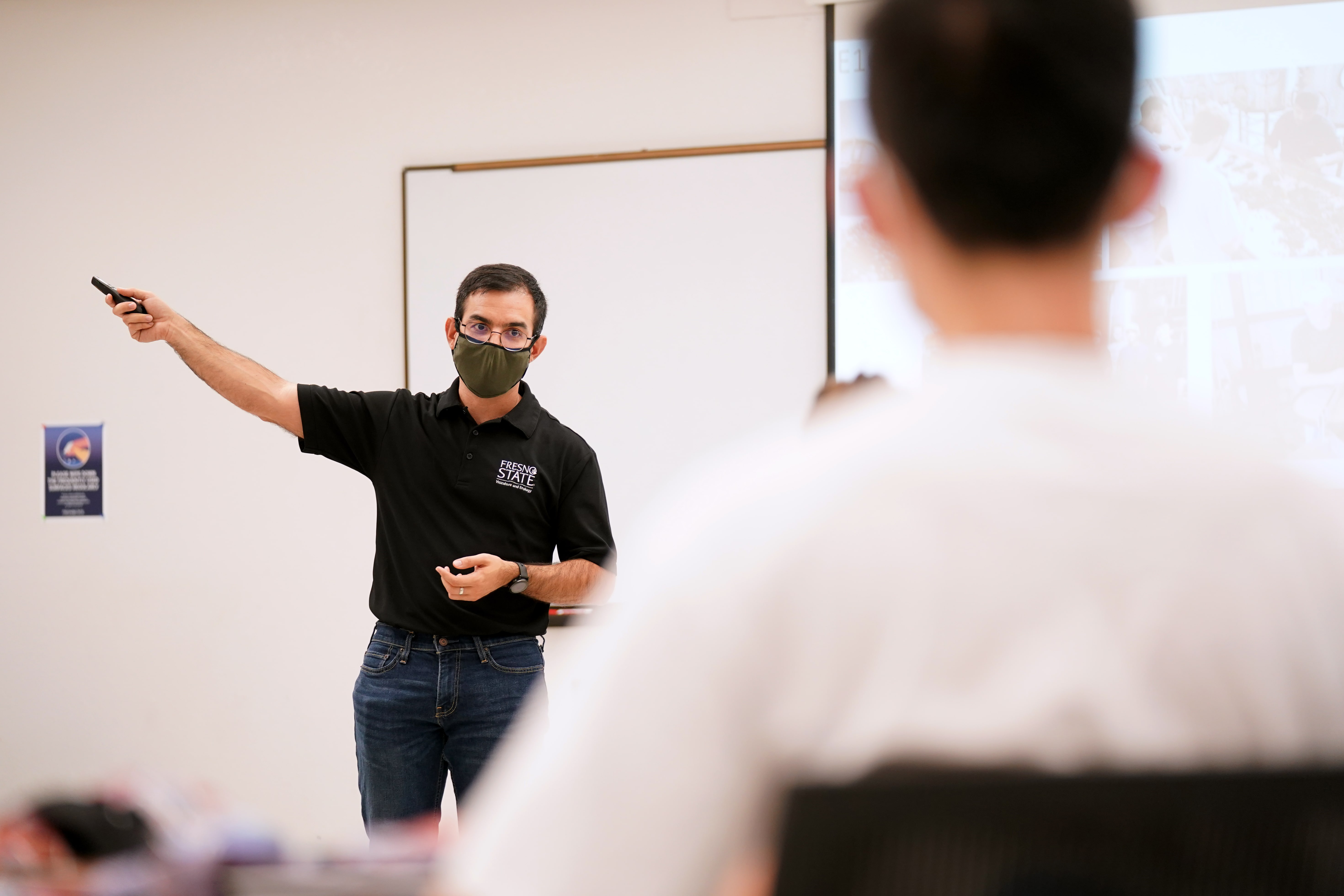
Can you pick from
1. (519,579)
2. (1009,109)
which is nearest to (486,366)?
(519,579)

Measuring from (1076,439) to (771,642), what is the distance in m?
0.17

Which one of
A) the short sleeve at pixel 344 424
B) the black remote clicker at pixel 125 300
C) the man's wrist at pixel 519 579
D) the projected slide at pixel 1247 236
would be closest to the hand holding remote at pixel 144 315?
the black remote clicker at pixel 125 300

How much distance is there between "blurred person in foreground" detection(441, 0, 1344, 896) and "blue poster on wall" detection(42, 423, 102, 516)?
3813mm

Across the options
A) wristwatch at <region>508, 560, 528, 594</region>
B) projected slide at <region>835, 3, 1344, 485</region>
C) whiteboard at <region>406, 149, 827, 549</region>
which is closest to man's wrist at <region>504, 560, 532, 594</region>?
wristwatch at <region>508, 560, 528, 594</region>

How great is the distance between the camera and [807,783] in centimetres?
44

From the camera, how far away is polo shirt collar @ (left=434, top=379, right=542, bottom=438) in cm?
241

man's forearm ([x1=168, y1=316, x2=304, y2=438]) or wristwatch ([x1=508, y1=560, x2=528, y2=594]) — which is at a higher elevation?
man's forearm ([x1=168, y1=316, x2=304, y2=438])

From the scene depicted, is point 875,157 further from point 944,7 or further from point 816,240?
point 816,240

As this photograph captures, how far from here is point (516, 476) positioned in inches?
92.4

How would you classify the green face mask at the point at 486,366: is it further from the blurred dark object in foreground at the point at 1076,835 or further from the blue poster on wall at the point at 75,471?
the blue poster on wall at the point at 75,471

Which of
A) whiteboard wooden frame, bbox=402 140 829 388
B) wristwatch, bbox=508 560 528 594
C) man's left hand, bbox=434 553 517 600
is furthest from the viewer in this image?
whiteboard wooden frame, bbox=402 140 829 388

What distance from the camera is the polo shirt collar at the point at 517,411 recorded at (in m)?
2.41

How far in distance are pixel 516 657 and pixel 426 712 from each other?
0.22 metres

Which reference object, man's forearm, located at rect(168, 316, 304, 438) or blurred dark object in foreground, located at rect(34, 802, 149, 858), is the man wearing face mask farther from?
blurred dark object in foreground, located at rect(34, 802, 149, 858)
